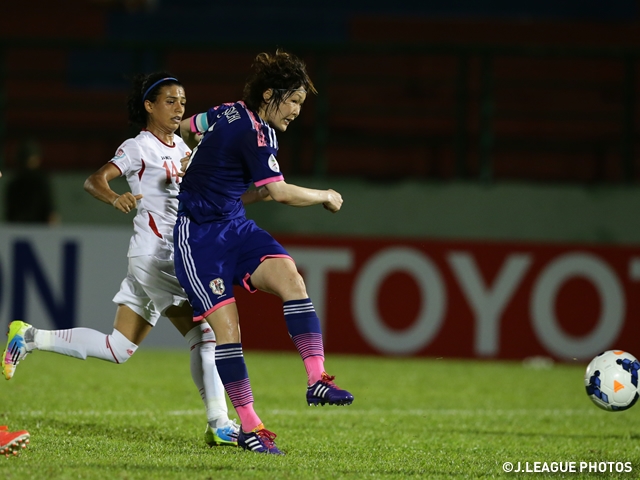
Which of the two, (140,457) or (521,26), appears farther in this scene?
(521,26)

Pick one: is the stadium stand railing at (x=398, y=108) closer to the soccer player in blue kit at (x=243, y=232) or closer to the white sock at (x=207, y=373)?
the white sock at (x=207, y=373)

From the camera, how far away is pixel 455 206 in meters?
10.4

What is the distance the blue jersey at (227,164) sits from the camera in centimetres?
455

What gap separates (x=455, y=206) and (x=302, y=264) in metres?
1.84

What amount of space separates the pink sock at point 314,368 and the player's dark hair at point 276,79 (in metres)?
1.21

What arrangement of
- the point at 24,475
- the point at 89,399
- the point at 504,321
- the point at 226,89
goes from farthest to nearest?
the point at 226,89
the point at 504,321
the point at 89,399
the point at 24,475

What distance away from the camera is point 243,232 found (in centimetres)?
474

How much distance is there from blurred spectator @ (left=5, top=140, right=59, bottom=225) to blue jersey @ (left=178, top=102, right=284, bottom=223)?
5351mm

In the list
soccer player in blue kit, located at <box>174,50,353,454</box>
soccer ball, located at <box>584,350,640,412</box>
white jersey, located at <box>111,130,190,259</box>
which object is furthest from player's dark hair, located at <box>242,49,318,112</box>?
soccer ball, located at <box>584,350,640,412</box>

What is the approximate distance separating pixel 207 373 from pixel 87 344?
A: 647 millimetres

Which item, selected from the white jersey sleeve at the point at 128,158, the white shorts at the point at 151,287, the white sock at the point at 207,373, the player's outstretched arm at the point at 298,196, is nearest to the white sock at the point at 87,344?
the white shorts at the point at 151,287

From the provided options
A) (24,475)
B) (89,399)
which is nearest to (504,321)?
(89,399)

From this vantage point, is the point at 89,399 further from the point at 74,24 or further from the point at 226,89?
the point at 74,24

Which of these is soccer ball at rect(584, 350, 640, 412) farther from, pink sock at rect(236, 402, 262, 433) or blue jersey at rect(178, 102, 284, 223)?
blue jersey at rect(178, 102, 284, 223)
